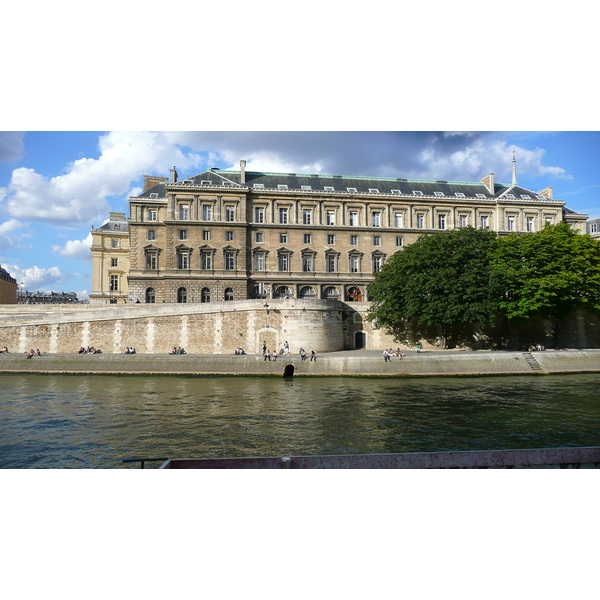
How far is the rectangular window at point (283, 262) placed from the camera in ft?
151

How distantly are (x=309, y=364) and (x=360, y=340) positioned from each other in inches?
397

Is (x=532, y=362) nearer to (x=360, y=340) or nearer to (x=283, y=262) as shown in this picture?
(x=360, y=340)

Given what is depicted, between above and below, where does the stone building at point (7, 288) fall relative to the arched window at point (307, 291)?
above

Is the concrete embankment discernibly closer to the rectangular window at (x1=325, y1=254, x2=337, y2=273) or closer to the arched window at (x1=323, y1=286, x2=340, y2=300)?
the arched window at (x1=323, y1=286, x2=340, y2=300)

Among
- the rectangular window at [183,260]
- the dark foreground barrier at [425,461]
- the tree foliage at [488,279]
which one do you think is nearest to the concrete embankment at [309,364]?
the tree foliage at [488,279]

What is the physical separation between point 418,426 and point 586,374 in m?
20.9

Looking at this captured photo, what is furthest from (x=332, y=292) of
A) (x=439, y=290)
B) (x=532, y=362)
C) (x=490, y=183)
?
(x=490, y=183)

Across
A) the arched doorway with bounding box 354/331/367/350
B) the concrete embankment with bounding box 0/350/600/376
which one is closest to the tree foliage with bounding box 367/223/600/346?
the arched doorway with bounding box 354/331/367/350

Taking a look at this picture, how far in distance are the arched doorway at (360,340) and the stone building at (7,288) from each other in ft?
254

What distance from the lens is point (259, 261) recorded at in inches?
1805

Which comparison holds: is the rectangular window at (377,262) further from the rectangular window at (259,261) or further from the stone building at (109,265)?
the stone building at (109,265)

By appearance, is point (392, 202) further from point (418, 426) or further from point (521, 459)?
point (521, 459)

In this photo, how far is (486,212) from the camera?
5009 centimetres

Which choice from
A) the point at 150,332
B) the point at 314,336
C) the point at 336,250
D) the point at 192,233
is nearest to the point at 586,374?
the point at 314,336
